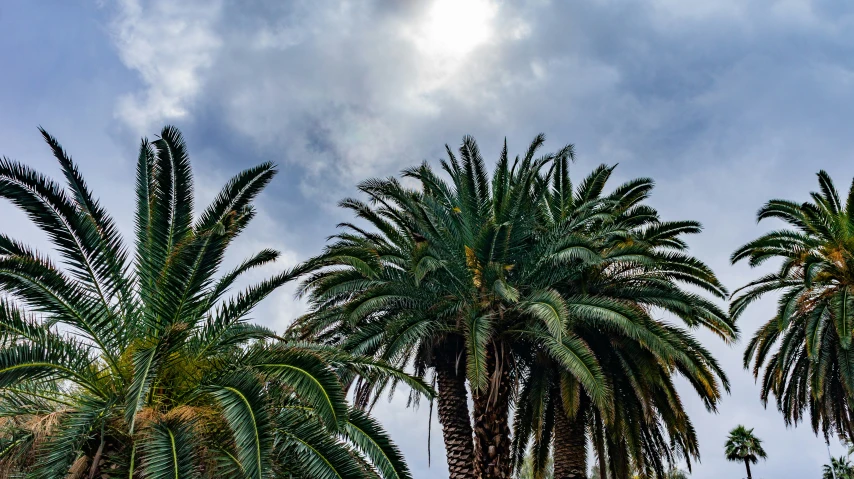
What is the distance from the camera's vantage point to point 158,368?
10688 mm

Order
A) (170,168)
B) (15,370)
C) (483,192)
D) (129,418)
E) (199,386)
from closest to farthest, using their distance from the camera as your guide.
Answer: (129,418), (15,370), (199,386), (170,168), (483,192)

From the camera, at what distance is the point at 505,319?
1752 cm

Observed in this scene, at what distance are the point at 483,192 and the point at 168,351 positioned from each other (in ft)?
33.0

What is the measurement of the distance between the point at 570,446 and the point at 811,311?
10453mm

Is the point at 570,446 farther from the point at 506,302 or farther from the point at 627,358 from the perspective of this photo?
the point at 506,302

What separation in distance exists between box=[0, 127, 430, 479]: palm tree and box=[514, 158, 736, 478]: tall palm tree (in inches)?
297

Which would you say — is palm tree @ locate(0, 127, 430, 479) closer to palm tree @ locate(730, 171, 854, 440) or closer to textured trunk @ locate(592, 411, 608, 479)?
textured trunk @ locate(592, 411, 608, 479)

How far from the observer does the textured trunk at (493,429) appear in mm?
16328

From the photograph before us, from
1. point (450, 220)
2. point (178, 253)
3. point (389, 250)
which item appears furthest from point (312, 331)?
point (178, 253)

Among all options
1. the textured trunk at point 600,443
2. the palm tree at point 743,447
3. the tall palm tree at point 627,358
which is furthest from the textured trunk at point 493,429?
the palm tree at point 743,447

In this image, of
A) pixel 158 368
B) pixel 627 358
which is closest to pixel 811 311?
pixel 627 358

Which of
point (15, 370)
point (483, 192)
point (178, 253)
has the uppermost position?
point (483, 192)

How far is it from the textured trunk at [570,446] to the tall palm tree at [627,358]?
0.03m

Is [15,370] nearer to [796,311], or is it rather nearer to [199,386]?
[199,386]
